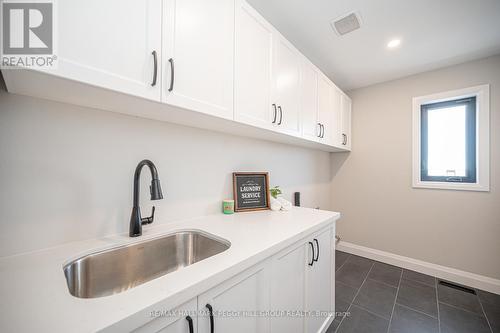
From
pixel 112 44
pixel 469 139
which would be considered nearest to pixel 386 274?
pixel 469 139

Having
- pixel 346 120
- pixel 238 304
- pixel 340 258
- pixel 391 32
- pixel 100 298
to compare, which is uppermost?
pixel 391 32

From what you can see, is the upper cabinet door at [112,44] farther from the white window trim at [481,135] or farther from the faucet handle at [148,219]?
the white window trim at [481,135]

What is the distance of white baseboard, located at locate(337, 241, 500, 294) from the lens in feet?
6.44

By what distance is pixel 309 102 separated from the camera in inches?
72.9

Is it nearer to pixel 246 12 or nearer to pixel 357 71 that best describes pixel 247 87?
pixel 246 12

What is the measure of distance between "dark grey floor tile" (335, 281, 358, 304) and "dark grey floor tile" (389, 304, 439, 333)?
34 cm

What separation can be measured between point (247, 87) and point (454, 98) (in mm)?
2622

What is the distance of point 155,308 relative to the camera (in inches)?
19.8

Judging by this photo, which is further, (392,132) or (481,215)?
(392,132)

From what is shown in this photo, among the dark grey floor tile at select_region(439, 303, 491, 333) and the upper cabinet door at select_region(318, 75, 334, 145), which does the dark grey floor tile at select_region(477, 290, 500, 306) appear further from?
the upper cabinet door at select_region(318, 75, 334, 145)

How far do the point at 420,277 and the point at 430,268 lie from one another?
19cm

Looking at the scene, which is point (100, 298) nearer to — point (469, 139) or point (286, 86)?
point (286, 86)

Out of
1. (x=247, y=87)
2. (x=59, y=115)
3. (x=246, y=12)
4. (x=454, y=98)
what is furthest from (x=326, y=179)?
(x=59, y=115)

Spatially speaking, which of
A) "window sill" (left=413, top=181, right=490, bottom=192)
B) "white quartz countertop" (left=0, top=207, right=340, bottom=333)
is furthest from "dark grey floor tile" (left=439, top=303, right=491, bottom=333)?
"white quartz countertop" (left=0, top=207, right=340, bottom=333)
